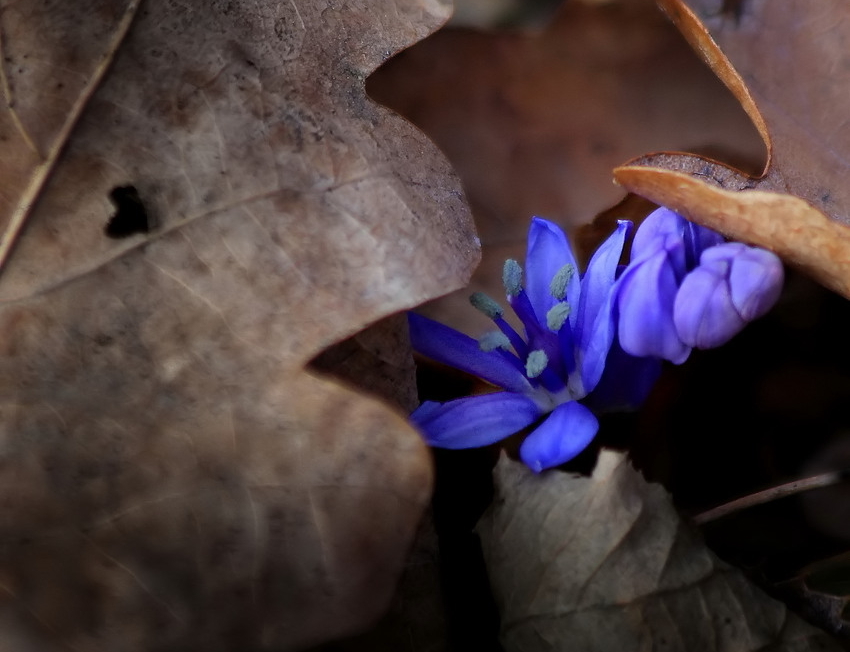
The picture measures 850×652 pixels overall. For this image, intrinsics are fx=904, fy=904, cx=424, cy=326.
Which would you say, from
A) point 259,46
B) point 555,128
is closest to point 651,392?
point 555,128

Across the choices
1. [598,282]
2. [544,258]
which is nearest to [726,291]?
[598,282]

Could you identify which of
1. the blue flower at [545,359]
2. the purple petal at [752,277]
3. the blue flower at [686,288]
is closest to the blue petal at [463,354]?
the blue flower at [545,359]

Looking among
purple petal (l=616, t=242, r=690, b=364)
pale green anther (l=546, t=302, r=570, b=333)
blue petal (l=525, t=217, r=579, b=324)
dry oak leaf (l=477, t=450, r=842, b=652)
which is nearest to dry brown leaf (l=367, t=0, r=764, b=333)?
blue petal (l=525, t=217, r=579, b=324)

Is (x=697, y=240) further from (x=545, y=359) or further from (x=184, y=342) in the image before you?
(x=184, y=342)

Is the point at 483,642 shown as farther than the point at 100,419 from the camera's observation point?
Yes

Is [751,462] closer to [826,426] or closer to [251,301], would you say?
[826,426]

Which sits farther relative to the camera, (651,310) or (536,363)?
(536,363)
